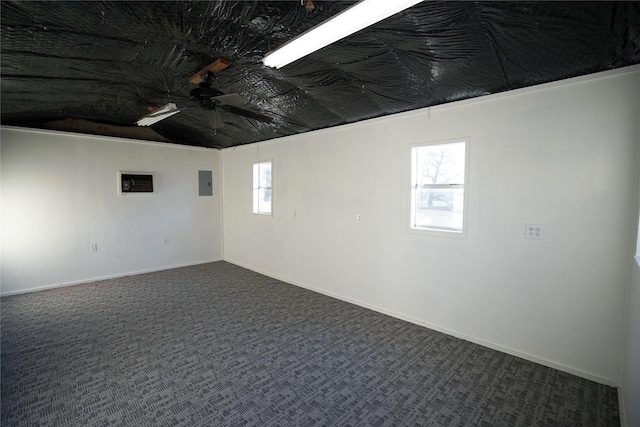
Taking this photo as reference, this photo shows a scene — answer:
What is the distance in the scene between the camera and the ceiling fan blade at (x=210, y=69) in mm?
2359

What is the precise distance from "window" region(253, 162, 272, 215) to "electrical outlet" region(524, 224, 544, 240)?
385 cm

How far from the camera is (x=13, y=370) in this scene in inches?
94.3

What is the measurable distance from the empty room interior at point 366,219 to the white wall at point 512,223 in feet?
0.06

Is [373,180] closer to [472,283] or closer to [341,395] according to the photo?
[472,283]

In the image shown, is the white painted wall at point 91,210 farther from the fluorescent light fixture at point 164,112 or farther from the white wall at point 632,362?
the white wall at point 632,362

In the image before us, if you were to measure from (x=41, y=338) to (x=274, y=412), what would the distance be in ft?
8.83

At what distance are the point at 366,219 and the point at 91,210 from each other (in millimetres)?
4536

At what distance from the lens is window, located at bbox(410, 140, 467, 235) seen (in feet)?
9.90

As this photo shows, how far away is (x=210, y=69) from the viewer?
252 cm

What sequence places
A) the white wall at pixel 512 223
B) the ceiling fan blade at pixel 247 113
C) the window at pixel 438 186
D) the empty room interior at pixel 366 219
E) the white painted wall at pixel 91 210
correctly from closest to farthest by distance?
the empty room interior at pixel 366 219 < the white wall at pixel 512 223 < the window at pixel 438 186 < the ceiling fan blade at pixel 247 113 < the white painted wall at pixel 91 210

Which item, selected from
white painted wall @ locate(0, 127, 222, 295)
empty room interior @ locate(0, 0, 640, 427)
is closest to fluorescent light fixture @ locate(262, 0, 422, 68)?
empty room interior @ locate(0, 0, 640, 427)

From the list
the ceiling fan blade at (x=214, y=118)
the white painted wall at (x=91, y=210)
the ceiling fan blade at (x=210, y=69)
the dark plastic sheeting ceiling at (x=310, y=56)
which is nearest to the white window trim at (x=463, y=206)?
the dark plastic sheeting ceiling at (x=310, y=56)

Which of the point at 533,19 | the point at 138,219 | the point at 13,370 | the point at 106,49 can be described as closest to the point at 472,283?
the point at 533,19

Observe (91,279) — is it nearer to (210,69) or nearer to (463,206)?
(210,69)
